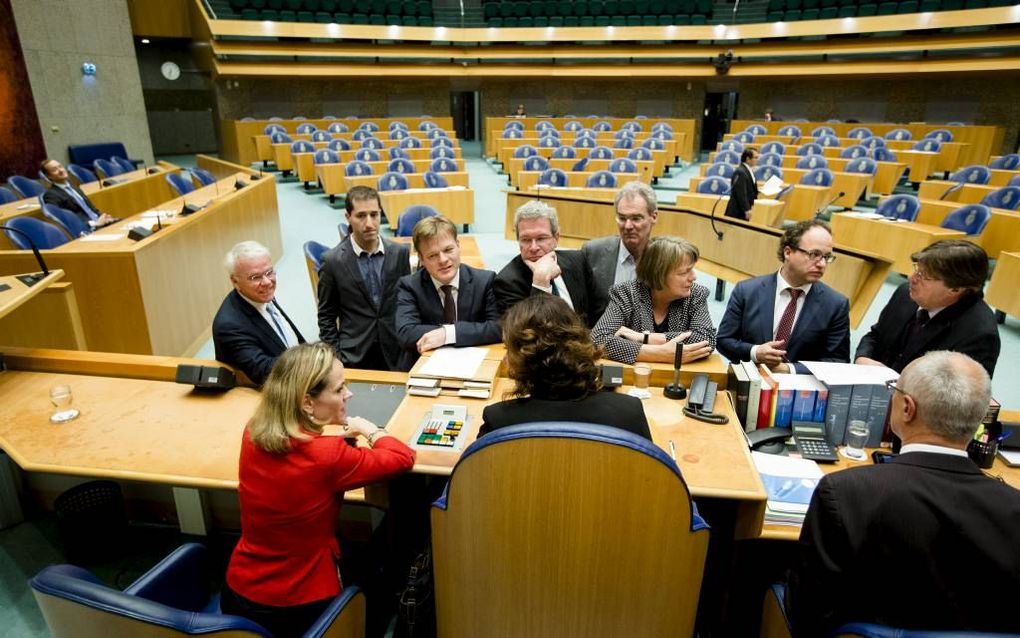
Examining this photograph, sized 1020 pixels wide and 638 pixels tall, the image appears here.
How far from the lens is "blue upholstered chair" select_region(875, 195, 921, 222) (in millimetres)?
6766

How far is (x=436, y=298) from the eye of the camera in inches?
116

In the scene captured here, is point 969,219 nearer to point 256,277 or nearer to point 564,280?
point 564,280

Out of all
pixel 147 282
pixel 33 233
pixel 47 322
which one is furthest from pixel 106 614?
pixel 33 233

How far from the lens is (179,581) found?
178cm

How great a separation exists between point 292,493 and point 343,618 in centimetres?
39

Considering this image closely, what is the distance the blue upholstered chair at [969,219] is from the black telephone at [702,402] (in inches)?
232

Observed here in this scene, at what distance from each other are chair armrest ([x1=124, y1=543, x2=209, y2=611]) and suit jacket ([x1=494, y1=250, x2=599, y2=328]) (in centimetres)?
165

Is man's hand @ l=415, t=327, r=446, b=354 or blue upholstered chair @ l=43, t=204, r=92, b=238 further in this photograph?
blue upholstered chair @ l=43, t=204, r=92, b=238

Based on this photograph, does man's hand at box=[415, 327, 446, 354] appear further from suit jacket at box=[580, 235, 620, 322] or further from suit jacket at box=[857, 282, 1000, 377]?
suit jacket at box=[857, 282, 1000, 377]

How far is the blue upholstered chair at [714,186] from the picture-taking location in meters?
8.04

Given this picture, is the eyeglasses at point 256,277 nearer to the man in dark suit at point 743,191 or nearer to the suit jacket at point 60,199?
the suit jacket at point 60,199

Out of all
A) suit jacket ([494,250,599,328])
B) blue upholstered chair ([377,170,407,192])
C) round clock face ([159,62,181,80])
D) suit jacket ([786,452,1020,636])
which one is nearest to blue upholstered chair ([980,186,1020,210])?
suit jacket ([494,250,599,328])

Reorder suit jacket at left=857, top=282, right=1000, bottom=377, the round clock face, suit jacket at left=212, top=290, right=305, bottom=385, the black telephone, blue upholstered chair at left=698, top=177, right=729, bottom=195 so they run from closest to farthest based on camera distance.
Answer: the black telephone, suit jacket at left=857, top=282, right=1000, bottom=377, suit jacket at left=212, top=290, right=305, bottom=385, blue upholstered chair at left=698, top=177, right=729, bottom=195, the round clock face

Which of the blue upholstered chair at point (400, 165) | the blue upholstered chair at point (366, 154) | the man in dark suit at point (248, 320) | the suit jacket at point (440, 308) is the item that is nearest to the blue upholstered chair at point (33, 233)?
the man in dark suit at point (248, 320)
